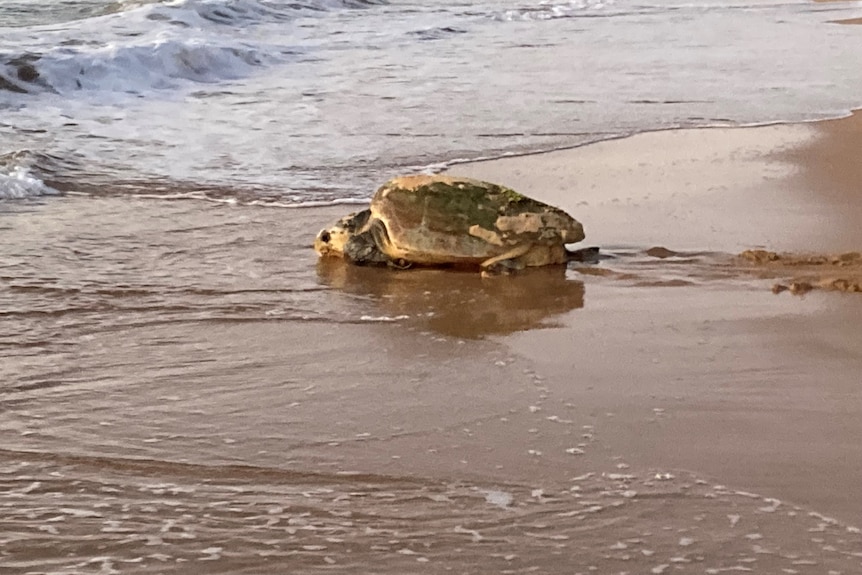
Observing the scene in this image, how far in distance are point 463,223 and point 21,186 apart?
318 centimetres

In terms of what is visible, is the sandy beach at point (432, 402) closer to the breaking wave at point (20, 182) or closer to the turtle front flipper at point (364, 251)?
the turtle front flipper at point (364, 251)

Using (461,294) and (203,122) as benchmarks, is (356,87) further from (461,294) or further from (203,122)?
(461,294)

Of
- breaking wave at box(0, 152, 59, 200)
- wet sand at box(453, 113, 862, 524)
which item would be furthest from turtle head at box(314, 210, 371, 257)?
breaking wave at box(0, 152, 59, 200)

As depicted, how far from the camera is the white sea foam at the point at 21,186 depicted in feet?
22.6

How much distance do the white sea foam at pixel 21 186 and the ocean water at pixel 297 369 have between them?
22 millimetres

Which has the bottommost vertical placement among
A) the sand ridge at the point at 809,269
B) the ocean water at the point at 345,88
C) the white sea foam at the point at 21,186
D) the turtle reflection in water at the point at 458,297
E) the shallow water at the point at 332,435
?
the shallow water at the point at 332,435

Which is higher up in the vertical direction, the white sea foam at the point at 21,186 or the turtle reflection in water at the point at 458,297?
the white sea foam at the point at 21,186

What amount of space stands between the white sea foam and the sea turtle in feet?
8.15

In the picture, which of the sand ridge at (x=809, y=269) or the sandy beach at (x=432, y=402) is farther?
the sand ridge at (x=809, y=269)

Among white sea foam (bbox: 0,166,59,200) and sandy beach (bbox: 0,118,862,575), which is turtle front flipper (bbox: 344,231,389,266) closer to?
sandy beach (bbox: 0,118,862,575)

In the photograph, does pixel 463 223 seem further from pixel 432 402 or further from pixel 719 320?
pixel 432 402

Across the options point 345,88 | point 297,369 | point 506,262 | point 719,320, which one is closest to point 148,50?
point 345,88

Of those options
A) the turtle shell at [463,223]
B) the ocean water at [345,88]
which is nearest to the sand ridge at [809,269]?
the turtle shell at [463,223]

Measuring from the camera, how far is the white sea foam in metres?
6.90
